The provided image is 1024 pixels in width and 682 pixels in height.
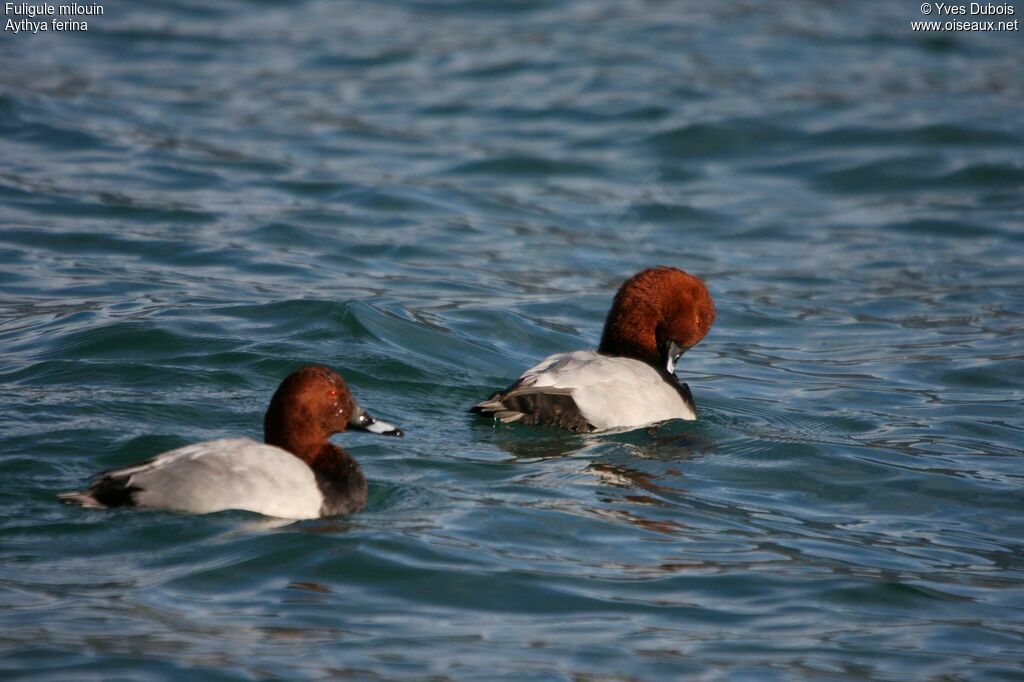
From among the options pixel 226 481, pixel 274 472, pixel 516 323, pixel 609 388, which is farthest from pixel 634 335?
pixel 226 481

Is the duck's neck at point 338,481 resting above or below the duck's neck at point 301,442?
below

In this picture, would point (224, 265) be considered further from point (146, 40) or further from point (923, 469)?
point (146, 40)

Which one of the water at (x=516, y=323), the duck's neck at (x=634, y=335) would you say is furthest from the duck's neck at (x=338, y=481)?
the duck's neck at (x=634, y=335)

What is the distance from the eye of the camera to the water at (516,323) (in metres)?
6.40

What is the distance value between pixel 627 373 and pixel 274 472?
2915 mm

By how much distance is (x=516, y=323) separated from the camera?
12.1 m

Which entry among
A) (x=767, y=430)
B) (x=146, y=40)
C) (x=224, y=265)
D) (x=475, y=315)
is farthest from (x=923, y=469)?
(x=146, y=40)

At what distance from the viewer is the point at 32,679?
17.9ft

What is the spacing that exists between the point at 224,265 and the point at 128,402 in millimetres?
4313

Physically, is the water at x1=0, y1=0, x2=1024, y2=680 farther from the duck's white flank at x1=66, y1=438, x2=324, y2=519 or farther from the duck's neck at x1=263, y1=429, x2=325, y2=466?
the duck's neck at x1=263, y1=429, x2=325, y2=466

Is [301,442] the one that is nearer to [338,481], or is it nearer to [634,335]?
[338,481]

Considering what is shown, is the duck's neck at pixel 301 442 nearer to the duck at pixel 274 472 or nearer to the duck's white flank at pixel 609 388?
the duck at pixel 274 472

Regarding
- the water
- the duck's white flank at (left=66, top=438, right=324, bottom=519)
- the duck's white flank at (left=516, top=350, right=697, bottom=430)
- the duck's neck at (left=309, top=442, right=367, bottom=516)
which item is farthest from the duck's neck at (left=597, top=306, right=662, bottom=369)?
the duck's white flank at (left=66, top=438, right=324, bottom=519)

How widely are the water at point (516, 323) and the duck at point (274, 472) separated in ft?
0.49
